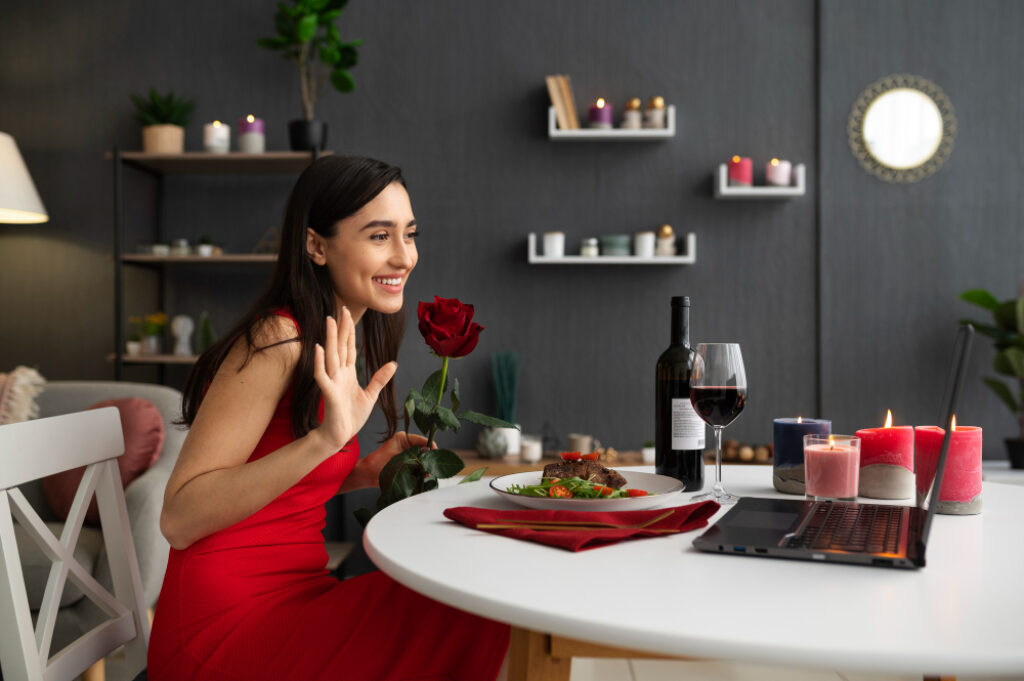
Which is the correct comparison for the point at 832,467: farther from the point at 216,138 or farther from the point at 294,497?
the point at 216,138

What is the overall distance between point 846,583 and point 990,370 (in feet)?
10.2

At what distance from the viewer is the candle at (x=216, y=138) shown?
3162 mm

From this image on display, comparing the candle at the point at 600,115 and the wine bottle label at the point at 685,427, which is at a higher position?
the candle at the point at 600,115

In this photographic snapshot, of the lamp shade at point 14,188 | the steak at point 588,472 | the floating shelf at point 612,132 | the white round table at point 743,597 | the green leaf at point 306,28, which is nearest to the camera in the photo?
the white round table at point 743,597

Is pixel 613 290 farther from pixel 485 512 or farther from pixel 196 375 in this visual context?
pixel 485 512

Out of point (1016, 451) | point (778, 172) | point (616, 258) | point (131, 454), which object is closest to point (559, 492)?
point (131, 454)

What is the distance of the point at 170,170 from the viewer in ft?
11.1

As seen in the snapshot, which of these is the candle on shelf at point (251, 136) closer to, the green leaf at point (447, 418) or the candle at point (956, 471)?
the green leaf at point (447, 418)

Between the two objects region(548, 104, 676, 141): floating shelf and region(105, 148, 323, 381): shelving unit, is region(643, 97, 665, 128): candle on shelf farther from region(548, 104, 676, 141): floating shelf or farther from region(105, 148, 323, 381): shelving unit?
region(105, 148, 323, 381): shelving unit

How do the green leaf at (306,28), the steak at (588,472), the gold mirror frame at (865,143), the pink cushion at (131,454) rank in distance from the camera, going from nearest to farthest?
1. the steak at (588,472)
2. the pink cushion at (131,454)
3. the green leaf at (306,28)
4. the gold mirror frame at (865,143)

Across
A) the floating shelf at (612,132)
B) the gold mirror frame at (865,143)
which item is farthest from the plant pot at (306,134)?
the gold mirror frame at (865,143)

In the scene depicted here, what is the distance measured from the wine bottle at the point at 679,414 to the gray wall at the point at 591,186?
7.29 feet

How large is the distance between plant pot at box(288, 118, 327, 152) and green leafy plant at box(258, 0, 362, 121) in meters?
0.06

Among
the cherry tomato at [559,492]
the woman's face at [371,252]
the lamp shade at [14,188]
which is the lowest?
the cherry tomato at [559,492]
